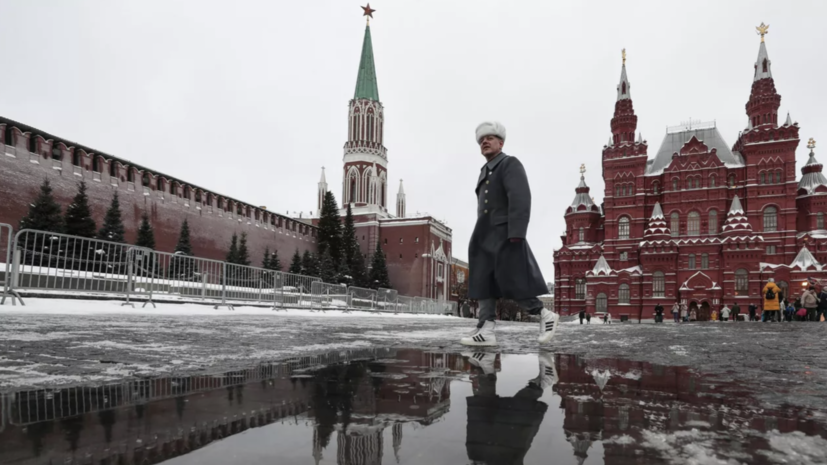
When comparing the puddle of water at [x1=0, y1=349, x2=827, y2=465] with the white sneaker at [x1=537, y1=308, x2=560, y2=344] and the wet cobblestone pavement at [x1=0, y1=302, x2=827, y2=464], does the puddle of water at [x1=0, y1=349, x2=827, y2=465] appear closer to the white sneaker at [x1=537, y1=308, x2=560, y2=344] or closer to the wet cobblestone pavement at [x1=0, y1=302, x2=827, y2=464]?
the wet cobblestone pavement at [x1=0, y1=302, x2=827, y2=464]

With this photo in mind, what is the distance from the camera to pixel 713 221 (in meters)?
38.2

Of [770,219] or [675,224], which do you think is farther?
[675,224]

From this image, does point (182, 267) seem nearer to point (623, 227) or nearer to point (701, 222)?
point (623, 227)

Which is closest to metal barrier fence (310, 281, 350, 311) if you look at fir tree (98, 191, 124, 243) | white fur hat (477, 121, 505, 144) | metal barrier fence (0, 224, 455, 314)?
metal barrier fence (0, 224, 455, 314)

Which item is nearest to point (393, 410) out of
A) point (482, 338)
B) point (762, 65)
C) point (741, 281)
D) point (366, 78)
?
point (482, 338)

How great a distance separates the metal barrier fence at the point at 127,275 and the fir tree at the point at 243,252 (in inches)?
1040

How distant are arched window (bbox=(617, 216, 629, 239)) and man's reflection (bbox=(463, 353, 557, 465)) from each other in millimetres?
42195

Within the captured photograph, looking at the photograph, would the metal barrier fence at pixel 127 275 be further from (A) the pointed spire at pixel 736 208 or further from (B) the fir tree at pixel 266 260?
(A) the pointed spire at pixel 736 208

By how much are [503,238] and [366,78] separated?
203 ft

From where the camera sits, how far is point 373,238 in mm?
58219

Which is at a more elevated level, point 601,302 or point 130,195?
point 130,195

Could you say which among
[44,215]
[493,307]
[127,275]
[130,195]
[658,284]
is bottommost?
[493,307]

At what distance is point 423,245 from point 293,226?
14.4 meters

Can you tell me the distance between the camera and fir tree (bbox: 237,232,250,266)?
1543 inches
